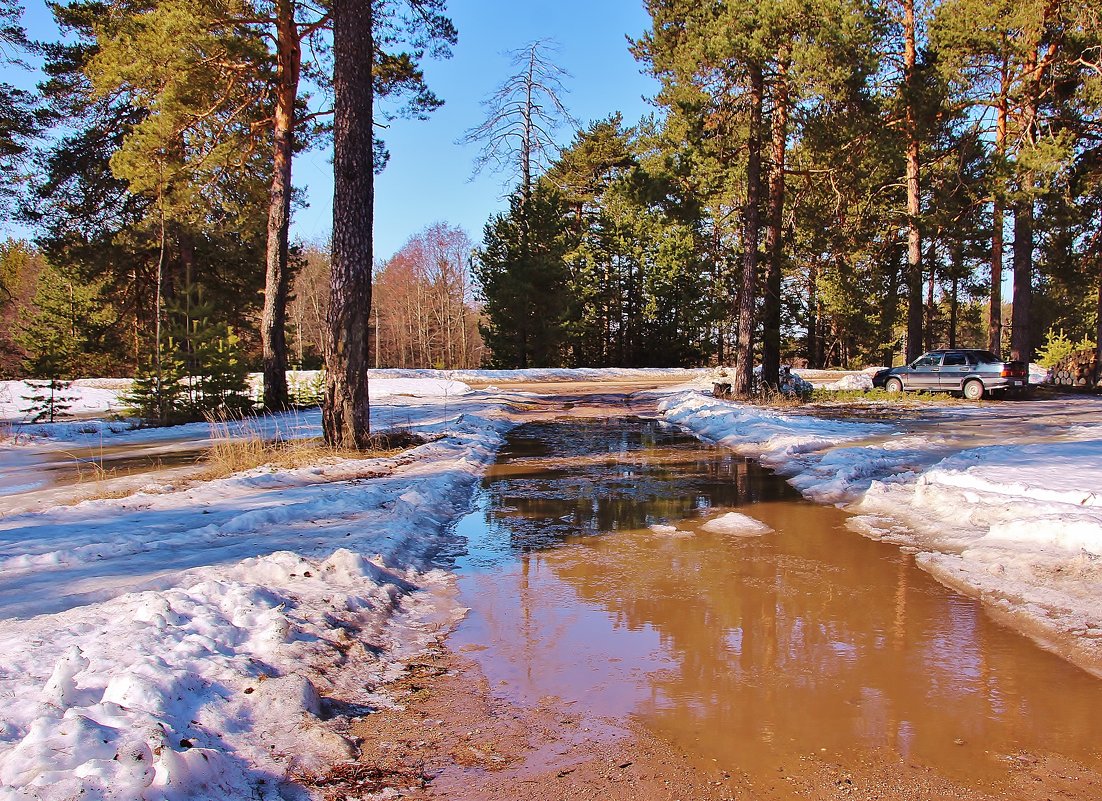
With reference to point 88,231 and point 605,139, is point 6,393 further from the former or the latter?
point 605,139

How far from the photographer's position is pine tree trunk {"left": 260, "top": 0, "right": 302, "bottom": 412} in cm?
1581

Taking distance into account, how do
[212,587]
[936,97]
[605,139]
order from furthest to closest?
1. [605,139]
2. [936,97]
3. [212,587]

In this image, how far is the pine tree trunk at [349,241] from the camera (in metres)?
10.3

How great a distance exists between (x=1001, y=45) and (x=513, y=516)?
22226 mm

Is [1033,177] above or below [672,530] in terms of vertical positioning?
above

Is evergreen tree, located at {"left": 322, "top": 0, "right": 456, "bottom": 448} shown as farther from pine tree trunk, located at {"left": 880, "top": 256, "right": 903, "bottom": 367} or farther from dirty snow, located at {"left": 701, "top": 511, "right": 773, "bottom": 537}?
pine tree trunk, located at {"left": 880, "top": 256, "right": 903, "bottom": 367}

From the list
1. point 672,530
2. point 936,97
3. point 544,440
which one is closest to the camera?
point 672,530

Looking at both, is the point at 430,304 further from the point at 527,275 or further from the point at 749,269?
the point at 749,269

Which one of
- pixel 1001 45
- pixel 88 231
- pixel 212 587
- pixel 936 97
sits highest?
pixel 1001 45

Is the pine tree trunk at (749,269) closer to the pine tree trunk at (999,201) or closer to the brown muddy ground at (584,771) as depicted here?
the pine tree trunk at (999,201)

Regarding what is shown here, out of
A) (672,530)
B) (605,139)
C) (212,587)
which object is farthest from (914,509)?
(605,139)

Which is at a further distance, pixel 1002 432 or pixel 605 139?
pixel 605 139

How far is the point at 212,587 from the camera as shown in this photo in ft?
14.0

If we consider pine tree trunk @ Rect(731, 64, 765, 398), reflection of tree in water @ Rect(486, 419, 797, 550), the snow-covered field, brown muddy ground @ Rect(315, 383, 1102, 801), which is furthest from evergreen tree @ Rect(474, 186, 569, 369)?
brown muddy ground @ Rect(315, 383, 1102, 801)
